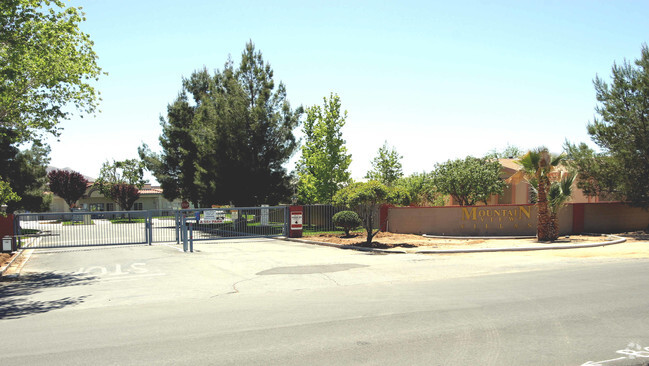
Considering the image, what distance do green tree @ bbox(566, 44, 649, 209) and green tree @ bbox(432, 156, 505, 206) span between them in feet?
23.6

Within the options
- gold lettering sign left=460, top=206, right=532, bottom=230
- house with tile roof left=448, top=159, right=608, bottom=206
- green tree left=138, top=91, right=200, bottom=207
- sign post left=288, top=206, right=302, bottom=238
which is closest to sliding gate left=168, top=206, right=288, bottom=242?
sign post left=288, top=206, right=302, bottom=238

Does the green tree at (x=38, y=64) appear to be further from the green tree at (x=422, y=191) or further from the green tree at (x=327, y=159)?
the green tree at (x=422, y=191)

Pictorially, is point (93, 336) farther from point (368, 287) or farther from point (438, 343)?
point (368, 287)

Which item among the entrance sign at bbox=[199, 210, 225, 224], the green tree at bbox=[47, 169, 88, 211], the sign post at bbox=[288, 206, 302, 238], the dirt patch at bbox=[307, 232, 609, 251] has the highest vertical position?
the green tree at bbox=[47, 169, 88, 211]

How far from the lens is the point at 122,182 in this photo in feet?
235

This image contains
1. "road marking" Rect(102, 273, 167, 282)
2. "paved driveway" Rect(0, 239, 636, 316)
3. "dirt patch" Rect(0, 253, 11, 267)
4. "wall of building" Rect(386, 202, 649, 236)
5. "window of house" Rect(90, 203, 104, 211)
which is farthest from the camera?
"window of house" Rect(90, 203, 104, 211)

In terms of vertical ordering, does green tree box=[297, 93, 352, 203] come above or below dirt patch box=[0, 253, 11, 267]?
above

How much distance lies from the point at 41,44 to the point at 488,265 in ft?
49.2

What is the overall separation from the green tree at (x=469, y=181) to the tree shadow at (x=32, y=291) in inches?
1001

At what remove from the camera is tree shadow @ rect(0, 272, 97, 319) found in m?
9.85

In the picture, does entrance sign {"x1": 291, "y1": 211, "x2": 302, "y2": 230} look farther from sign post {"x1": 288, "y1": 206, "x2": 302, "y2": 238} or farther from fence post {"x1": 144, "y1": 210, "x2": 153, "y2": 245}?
fence post {"x1": 144, "y1": 210, "x2": 153, "y2": 245}

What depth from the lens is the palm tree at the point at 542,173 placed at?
21531 mm

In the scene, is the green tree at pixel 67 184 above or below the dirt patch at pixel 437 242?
above

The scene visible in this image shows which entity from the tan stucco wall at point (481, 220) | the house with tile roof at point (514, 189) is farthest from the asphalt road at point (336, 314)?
the house with tile roof at point (514, 189)
